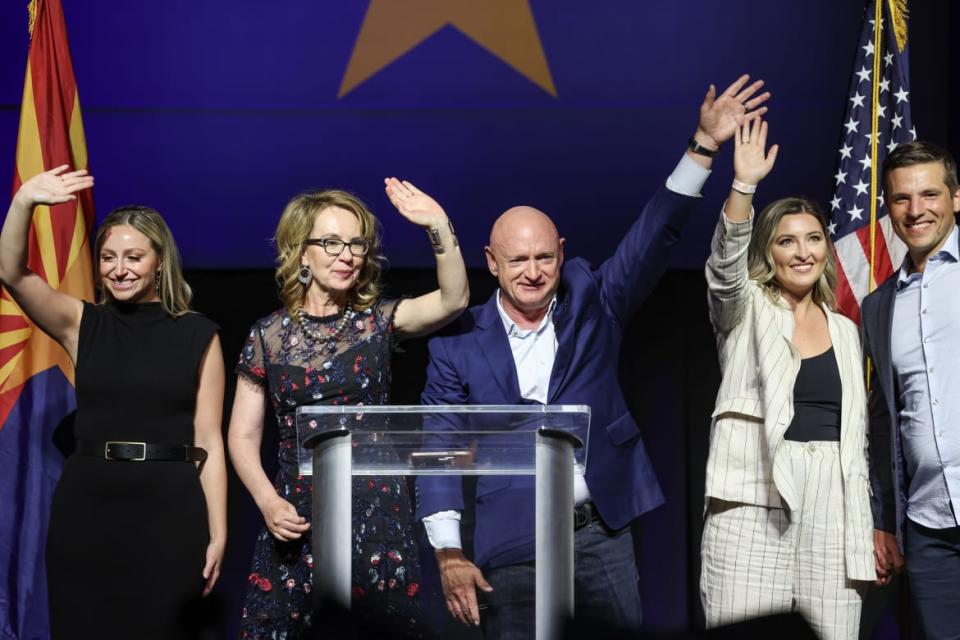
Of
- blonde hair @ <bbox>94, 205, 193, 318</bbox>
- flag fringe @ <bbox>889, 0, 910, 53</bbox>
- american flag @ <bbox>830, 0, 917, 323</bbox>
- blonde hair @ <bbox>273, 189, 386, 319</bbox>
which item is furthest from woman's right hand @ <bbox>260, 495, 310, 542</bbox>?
flag fringe @ <bbox>889, 0, 910, 53</bbox>

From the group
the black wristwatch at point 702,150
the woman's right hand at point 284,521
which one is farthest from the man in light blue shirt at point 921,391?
the woman's right hand at point 284,521

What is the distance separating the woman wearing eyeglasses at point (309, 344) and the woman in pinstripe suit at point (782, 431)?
0.77m

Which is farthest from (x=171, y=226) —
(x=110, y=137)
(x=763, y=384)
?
(x=763, y=384)

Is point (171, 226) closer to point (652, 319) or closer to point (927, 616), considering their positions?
point (652, 319)

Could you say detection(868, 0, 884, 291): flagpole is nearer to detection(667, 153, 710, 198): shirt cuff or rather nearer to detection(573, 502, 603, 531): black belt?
detection(667, 153, 710, 198): shirt cuff

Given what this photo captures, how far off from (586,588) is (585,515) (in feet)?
0.88

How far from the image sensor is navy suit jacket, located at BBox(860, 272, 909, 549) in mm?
3207

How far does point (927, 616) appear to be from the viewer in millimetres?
3133

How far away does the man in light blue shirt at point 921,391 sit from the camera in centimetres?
313

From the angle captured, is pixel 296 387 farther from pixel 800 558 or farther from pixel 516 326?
pixel 800 558

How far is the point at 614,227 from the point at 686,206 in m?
0.88

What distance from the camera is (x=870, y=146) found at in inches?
158

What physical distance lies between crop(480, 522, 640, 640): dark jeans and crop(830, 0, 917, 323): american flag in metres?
1.38

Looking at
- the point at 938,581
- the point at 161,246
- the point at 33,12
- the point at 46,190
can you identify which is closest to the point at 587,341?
the point at 938,581
